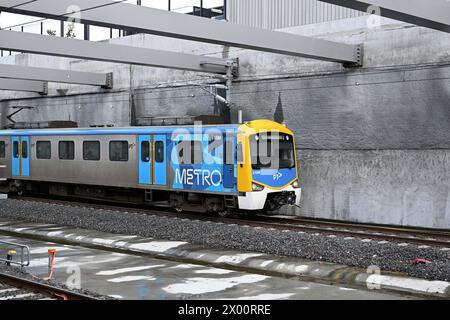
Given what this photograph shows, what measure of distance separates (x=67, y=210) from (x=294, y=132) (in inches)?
318

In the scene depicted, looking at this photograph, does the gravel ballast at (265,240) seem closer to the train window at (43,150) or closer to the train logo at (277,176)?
the train logo at (277,176)

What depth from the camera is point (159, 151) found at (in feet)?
64.3

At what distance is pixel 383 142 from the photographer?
60.3ft

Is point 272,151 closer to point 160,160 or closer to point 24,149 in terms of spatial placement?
point 160,160

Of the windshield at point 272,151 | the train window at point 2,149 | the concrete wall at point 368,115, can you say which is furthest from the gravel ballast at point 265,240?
the train window at point 2,149

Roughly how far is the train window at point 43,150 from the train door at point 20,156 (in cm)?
79

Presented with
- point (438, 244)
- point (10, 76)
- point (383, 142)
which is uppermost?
point (10, 76)

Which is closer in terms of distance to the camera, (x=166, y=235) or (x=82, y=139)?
(x=166, y=235)

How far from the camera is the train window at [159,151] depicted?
19516 mm

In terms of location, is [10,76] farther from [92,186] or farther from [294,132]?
[294,132]

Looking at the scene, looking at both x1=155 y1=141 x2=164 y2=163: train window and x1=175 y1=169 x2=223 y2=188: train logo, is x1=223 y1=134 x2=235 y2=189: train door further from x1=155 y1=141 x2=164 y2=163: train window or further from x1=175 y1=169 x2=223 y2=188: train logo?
x1=155 y1=141 x2=164 y2=163: train window

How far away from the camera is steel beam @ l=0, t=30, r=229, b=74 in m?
17.1
